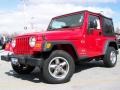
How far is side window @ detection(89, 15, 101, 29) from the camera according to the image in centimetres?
844

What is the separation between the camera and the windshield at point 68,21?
8370mm

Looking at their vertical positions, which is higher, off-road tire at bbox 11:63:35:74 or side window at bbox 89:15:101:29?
side window at bbox 89:15:101:29

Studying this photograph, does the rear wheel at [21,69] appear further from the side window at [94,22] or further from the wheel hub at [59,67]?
the side window at [94,22]

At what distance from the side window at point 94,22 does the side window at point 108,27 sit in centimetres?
45

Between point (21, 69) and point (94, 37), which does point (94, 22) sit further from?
point (21, 69)

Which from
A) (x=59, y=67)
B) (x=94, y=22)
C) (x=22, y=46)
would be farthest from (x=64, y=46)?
(x=94, y=22)

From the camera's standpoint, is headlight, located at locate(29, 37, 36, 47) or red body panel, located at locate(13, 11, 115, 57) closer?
headlight, located at locate(29, 37, 36, 47)

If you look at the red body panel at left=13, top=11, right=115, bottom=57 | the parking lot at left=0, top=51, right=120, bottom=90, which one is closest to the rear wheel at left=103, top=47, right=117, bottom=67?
the red body panel at left=13, top=11, right=115, bottom=57

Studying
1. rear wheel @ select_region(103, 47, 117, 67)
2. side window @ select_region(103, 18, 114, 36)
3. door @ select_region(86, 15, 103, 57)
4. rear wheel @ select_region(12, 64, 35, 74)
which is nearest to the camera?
door @ select_region(86, 15, 103, 57)

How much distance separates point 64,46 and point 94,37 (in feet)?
5.10

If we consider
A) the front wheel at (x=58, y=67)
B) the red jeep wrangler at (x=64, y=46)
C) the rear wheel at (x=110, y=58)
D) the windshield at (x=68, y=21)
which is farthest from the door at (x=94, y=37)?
the front wheel at (x=58, y=67)

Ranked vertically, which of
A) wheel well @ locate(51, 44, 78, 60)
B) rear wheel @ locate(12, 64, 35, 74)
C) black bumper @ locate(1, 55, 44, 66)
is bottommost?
rear wheel @ locate(12, 64, 35, 74)

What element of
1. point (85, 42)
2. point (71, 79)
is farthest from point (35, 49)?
point (85, 42)

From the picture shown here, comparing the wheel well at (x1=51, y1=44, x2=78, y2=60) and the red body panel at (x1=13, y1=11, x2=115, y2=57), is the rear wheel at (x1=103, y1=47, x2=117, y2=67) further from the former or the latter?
the wheel well at (x1=51, y1=44, x2=78, y2=60)
